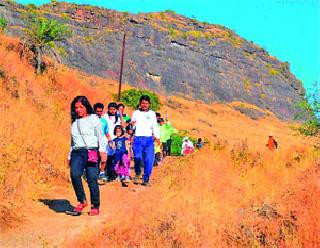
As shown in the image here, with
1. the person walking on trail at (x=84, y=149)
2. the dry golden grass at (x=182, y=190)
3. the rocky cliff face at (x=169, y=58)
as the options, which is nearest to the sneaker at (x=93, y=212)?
the person walking on trail at (x=84, y=149)

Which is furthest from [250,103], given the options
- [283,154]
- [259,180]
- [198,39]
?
[259,180]

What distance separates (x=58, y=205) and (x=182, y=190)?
6.00 feet

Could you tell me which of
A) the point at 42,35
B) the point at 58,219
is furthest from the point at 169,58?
the point at 58,219

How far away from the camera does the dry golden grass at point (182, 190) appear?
433cm

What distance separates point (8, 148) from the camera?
7.27 meters

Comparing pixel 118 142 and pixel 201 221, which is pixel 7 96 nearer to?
pixel 118 142

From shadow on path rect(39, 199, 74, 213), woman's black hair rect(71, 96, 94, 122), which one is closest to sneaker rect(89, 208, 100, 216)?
shadow on path rect(39, 199, 74, 213)

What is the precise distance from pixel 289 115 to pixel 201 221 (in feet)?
266

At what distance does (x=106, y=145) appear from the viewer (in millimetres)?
8719

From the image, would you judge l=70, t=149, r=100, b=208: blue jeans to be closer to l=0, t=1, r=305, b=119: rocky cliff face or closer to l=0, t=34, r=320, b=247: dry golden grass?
l=0, t=34, r=320, b=247: dry golden grass

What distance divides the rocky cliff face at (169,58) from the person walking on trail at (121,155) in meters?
43.8

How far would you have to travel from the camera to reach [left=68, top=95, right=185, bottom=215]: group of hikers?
6121 millimetres

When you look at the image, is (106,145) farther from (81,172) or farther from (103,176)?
(81,172)

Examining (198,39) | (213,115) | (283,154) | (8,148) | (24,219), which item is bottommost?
(24,219)
